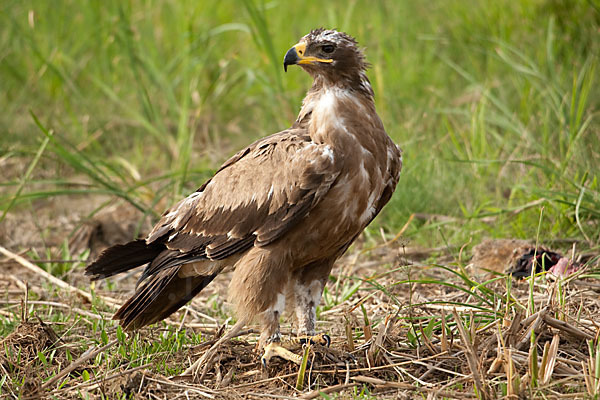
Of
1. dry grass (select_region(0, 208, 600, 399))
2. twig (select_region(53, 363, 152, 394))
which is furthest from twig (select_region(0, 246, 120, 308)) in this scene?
twig (select_region(53, 363, 152, 394))

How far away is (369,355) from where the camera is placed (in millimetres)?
3270

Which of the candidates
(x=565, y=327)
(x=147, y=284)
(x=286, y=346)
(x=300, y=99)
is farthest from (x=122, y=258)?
(x=300, y=99)

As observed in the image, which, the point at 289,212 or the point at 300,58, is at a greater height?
the point at 300,58

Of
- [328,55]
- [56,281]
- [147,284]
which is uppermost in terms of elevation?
[328,55]

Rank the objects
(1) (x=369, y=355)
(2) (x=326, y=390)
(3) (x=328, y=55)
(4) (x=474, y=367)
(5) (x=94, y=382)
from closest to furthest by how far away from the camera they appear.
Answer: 1. (4) (x=474, y=367)
2. (2) (x=326, y=390)
3. (5) (x=94, y=382)
4. (1) (x=369, y=355)
5. (3) (x=328, y=55)

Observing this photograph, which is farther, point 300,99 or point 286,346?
point 300,99

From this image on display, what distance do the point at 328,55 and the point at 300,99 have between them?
3153 mm

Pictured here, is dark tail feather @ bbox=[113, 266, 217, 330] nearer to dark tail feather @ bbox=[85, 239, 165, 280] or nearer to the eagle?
the eagle

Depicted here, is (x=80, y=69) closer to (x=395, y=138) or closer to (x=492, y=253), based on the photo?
(x=395, y=138)

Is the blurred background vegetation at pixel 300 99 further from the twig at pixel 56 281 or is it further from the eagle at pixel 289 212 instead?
the eagle at pixel 289 212

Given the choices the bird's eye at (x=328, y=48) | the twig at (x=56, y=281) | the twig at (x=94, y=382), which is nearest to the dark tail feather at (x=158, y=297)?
the twig at (x=94, y=382)

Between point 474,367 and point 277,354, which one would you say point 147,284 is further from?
point 474,367

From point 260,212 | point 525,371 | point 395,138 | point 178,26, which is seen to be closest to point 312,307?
point 260,212

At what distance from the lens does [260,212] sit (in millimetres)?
3461
